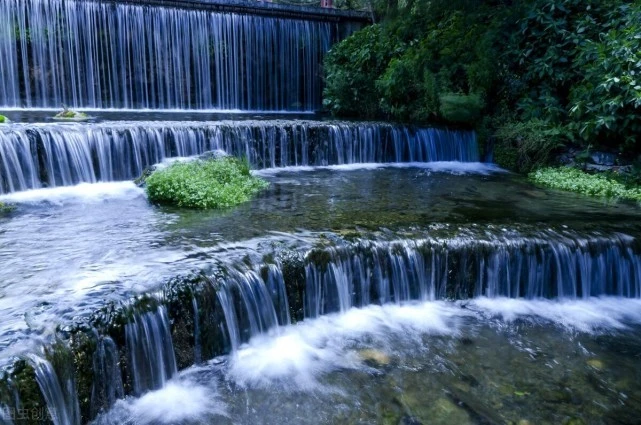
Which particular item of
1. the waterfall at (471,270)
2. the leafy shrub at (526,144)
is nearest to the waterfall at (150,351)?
the waterfall at (471,270)

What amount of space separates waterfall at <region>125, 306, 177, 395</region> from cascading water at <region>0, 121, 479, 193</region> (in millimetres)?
5847

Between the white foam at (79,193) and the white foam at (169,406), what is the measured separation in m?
4.98

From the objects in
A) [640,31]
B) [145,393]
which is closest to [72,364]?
[145,393]

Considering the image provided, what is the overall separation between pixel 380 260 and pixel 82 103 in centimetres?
1288

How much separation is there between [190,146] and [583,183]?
8.18m

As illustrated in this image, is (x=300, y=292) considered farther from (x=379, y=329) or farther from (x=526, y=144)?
(x=526, y=144)

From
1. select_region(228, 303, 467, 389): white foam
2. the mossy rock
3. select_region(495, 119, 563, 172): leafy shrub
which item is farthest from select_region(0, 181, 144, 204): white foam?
select_region(495, 119, 563, 172): leafy shrub

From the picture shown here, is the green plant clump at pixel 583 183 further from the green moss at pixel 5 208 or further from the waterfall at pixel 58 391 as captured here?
the green moss at pixel 5 208

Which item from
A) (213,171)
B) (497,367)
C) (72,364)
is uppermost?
(213,171)

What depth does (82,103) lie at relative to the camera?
52.3ft

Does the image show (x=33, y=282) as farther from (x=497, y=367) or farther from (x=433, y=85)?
(x=433, y=85)

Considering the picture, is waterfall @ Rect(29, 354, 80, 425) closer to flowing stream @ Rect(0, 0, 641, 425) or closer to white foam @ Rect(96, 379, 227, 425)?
flowing stream @ Rect(0, 0, 641, 425)

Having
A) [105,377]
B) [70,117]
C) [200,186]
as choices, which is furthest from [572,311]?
[70,117]

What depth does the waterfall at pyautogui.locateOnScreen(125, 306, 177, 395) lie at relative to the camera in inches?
184
